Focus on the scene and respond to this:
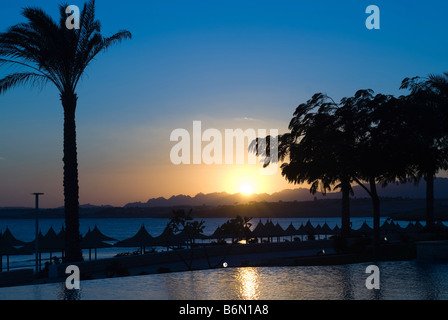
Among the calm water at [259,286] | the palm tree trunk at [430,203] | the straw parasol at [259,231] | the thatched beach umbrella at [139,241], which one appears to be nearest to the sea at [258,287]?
the calm water at [259,286]

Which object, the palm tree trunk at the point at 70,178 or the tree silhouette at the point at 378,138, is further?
the tree silhouette at the point at 378,138

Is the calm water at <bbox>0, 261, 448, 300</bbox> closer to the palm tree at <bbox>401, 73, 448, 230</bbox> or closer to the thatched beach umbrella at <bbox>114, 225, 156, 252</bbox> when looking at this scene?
the palm tree at <bbox>401, 73, 448, 230</bbox>

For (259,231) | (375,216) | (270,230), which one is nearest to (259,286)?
(375,216)

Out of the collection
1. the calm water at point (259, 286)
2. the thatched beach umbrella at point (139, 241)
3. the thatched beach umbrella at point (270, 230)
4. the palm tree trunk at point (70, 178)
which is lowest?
the thatched beach umbrella at point (270, 230)

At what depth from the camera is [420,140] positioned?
90.1ft

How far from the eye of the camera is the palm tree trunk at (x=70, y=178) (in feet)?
73.1

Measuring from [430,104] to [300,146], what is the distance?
942cm

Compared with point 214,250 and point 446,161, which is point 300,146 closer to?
point 214,250

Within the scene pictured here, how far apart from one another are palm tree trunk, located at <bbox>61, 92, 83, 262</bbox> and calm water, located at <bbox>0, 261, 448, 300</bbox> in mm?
7013

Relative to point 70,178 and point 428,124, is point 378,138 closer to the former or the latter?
point 428,124

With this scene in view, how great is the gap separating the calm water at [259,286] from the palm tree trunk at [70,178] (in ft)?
23.0

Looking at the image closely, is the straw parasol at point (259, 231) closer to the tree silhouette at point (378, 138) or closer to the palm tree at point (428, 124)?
the palm tree at point (428, 124)

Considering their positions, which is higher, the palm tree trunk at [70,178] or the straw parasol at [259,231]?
the palm tree trunk at [70,178]

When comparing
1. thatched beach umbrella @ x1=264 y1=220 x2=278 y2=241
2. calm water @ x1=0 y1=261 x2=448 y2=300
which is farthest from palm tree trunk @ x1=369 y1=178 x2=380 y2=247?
thatched beach umbrella @ x1=264 y1=220 x2=278 y2=241
